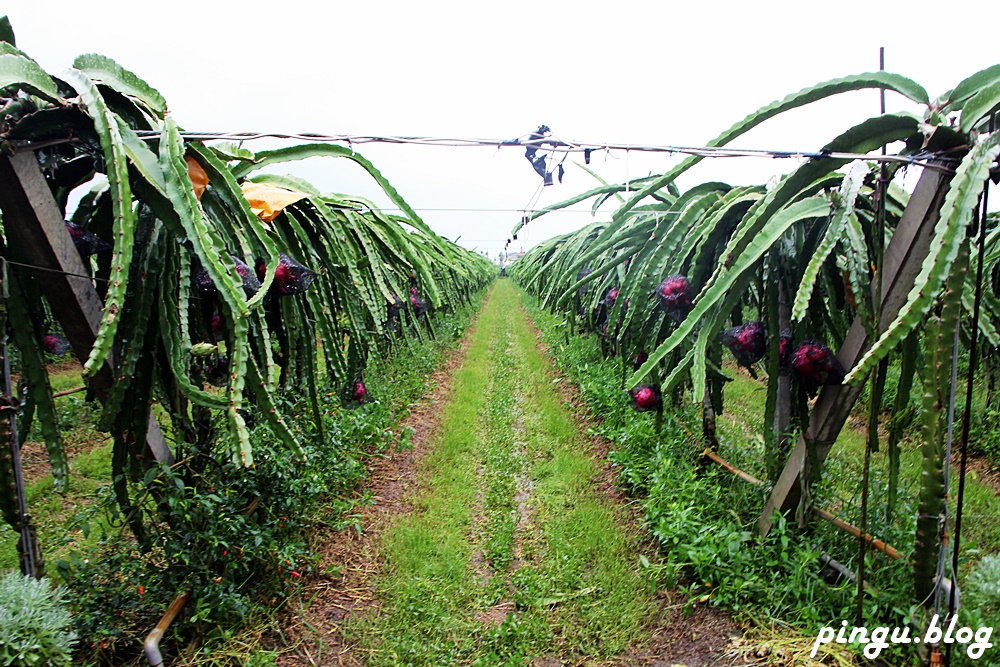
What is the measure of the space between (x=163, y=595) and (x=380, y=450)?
2.22 metres

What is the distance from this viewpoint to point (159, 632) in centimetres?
193

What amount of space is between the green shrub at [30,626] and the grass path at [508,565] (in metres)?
1.14

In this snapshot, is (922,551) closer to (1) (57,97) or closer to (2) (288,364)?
(2) (288,364)

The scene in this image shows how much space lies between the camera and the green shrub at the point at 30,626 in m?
1.54

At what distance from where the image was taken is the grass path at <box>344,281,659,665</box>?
8.05 ft

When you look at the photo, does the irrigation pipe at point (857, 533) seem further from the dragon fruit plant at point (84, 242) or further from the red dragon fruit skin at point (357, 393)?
the dragon fruit plant at point (84, 242)

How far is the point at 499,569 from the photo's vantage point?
9.97 ft

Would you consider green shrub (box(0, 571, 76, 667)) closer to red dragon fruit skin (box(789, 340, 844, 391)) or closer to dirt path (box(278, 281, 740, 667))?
dirt path (box(278, 281, 740, 667))

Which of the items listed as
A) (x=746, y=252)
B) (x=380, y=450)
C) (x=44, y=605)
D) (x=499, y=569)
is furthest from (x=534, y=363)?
(x=44, y=605)

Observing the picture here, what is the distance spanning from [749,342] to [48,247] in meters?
2.47

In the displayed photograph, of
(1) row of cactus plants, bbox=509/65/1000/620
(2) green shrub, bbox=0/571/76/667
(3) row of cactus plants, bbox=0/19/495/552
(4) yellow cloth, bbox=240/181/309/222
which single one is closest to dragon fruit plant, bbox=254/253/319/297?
(3) row of cactus plants, bbox=0/19/495/552

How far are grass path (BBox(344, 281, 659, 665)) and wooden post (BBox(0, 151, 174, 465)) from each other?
1.67 metres

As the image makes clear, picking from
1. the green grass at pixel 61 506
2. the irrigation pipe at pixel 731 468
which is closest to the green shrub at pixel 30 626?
the green grass at pixel 61 506

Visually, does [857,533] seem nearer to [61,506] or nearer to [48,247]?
[48,247]
